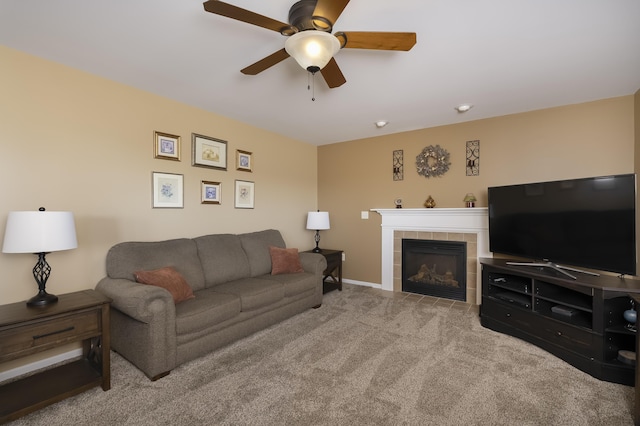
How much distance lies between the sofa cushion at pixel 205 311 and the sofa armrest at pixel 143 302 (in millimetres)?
113

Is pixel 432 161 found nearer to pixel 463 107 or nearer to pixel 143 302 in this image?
pixel 463 107

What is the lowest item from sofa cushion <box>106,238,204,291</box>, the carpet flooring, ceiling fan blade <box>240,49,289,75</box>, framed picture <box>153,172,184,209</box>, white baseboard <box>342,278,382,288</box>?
the carpet flooring

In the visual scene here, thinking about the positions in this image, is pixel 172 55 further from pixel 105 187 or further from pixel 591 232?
pixel 591 232

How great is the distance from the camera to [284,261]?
369 centimetres

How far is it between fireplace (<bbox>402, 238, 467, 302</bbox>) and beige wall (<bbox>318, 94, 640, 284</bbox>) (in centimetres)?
51

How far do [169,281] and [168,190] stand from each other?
1.12m

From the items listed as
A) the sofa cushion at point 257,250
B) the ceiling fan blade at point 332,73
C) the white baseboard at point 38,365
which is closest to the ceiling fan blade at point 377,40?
the ceiling fan blade at point 332,73

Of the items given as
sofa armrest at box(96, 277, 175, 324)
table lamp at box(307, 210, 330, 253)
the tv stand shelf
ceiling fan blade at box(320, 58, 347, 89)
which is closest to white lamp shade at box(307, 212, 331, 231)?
table lamp at box(307, 210, 330, 253)

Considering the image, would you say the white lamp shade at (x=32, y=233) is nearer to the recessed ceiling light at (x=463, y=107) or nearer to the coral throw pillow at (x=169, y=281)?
the coral throw pillow at (x=169, y=281)

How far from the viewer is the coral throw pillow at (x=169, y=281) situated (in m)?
2.49

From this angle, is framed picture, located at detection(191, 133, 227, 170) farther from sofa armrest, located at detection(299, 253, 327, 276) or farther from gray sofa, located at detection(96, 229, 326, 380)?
sofa armrest, located at detection(299, 253, 327, 276)

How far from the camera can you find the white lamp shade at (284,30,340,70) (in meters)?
1.64

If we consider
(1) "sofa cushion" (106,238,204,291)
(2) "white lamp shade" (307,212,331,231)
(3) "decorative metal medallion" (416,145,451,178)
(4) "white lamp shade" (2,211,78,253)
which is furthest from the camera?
(2) "white lamp shade" (307,212,331,231)

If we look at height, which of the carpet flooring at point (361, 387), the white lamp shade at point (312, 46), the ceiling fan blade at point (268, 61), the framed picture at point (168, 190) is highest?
the ceiling fan blade at point (268, 61)
